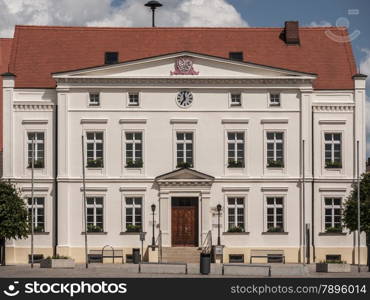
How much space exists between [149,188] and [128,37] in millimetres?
10290

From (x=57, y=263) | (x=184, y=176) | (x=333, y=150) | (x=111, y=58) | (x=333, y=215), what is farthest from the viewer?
(x=111, y=58)

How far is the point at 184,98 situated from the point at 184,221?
22.6ft

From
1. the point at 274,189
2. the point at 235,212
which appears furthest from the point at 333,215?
the point at 235,212

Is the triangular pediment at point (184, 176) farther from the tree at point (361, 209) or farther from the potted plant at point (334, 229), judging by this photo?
the tree at point (361, 209)

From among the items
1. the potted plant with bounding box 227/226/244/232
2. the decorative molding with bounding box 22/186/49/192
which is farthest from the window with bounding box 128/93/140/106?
the potted plant with bounding box 227/226/244/232

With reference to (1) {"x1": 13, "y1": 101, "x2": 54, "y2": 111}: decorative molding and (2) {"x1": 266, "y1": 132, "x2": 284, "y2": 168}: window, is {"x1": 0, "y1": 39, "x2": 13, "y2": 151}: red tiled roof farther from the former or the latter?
(2) {"x1": 266, "y1": 132, "x2": 284, "y2": 168}: window

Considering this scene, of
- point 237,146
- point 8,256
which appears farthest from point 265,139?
point 8,256

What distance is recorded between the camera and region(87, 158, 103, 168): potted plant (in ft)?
251

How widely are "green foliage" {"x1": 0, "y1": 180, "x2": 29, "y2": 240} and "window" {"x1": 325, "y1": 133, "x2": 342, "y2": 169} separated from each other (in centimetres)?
1725

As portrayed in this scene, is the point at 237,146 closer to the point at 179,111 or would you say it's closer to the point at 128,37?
the point at 179,111

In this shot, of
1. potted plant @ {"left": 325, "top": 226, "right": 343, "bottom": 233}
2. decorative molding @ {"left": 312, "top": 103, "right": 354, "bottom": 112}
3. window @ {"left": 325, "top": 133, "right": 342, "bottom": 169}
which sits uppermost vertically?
decorative molding @ {"left": 312, "top": 103, "right": 354, "bottom": 112}

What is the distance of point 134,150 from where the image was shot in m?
76.6

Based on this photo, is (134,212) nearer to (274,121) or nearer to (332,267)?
(274,121)

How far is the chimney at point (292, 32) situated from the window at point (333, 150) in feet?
23.7
